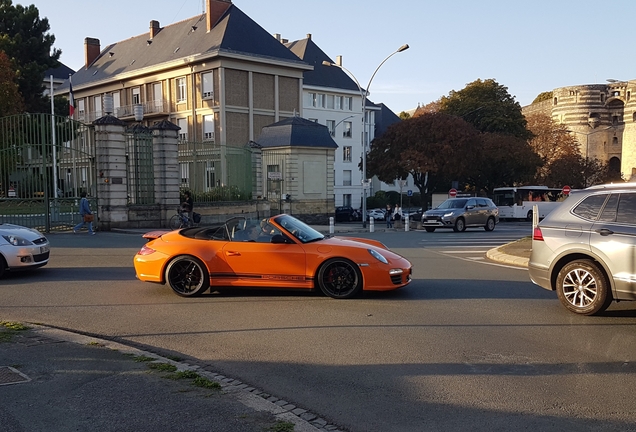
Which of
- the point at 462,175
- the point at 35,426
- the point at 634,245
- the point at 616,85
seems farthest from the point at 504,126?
the point at 35,426

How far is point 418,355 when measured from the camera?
20.8 ft

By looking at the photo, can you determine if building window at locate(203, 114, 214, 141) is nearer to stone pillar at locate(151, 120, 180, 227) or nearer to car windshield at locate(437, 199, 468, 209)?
stone pillar at locate(151, 120, 180, 227)

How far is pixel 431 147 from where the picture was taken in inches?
2108

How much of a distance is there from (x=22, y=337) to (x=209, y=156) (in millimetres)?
22967

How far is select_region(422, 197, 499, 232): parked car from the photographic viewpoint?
3059 centimetres

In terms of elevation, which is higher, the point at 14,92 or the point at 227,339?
the point at 14,92

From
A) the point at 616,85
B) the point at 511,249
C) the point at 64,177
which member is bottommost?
the point at 511,249

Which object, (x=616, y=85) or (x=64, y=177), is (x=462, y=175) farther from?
(x=616, y=85)

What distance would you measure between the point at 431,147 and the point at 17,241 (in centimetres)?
4527

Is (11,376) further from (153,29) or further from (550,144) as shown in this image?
(550,144)

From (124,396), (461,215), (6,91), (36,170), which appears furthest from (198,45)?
(124,396)

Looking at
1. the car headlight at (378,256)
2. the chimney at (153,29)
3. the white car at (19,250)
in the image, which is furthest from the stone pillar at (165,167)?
the chimney at (153,29)

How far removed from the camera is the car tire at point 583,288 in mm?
7938

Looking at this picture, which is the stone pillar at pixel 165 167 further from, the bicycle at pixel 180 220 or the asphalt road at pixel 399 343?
the asphalt road at pixel 399 343
